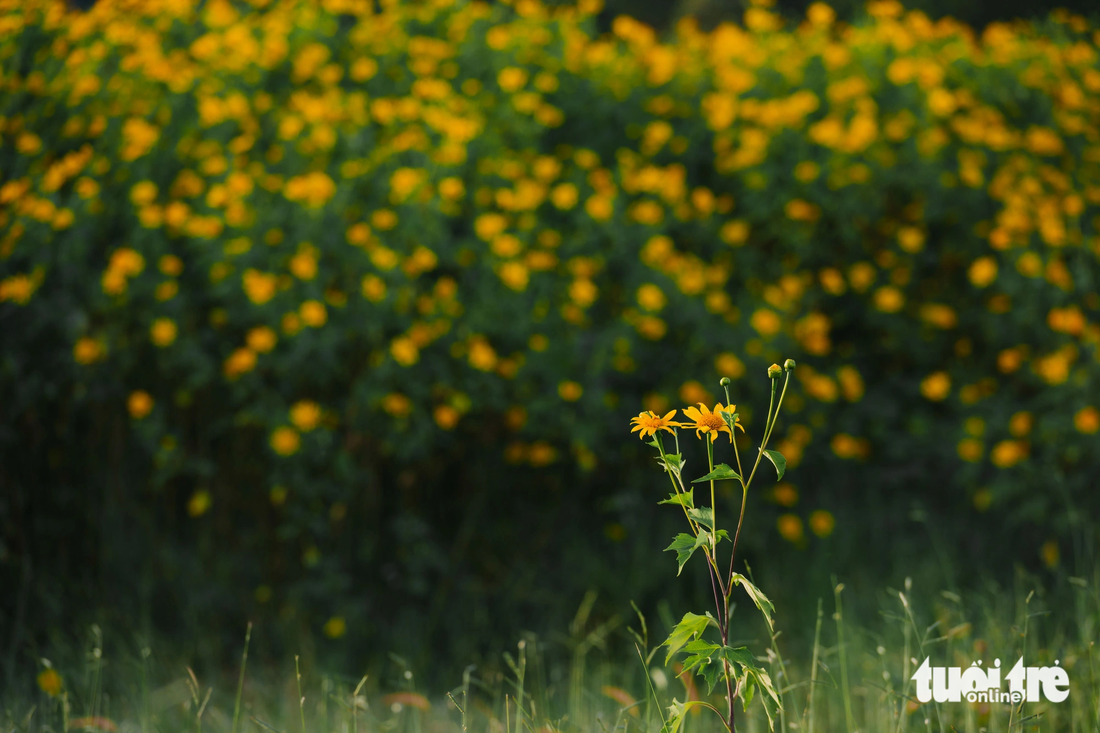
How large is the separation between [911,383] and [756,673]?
228 centimetres

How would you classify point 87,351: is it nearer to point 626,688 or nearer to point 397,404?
point 397,404

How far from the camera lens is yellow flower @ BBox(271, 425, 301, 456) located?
2.33 metres

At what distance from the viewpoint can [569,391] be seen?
8.18ft

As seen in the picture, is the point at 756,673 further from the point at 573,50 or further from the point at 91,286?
the point at 573,50

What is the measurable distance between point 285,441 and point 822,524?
1514mm

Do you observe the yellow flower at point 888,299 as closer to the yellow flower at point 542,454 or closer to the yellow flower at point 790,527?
the yellow flower at point 790,527

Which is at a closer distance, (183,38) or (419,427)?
(419,427)

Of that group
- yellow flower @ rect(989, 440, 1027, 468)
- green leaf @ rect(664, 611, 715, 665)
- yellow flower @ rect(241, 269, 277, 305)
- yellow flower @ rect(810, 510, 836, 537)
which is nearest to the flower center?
green leaf @ rect(664, 611, 715, 665)

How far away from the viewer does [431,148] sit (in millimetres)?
2766

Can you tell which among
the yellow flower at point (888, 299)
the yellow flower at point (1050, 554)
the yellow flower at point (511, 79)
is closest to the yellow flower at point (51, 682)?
the yellow flower at point (511, 79)

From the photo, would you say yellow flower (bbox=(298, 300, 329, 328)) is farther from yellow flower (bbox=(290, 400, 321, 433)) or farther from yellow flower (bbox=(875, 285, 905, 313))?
yellow flower (bbox=(875, 285, 905, 313))

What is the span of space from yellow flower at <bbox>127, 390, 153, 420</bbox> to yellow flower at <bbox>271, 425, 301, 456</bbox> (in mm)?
364

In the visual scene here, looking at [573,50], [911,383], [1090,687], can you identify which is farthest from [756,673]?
[573,50]

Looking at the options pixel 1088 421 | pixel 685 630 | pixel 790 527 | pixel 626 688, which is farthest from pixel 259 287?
pixel 1088 421
